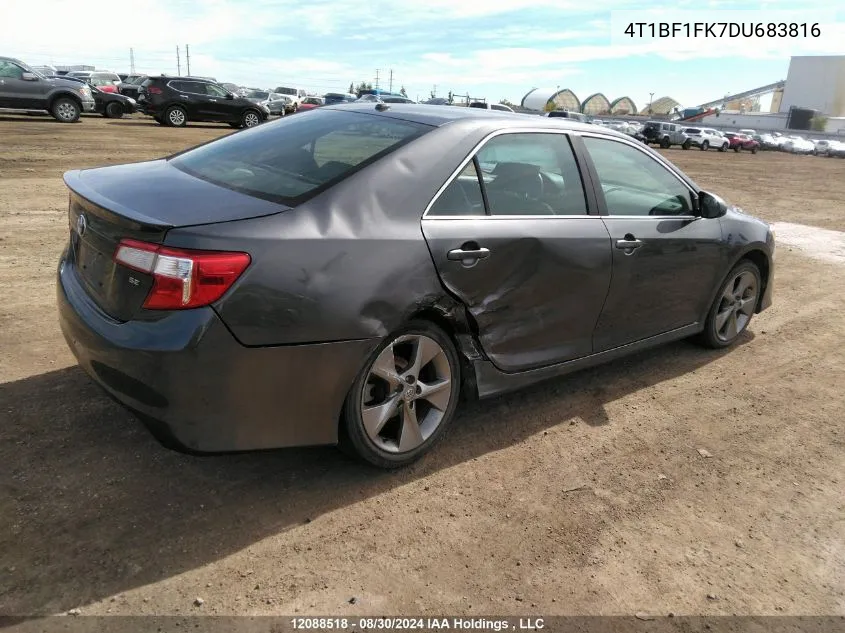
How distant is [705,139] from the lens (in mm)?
47094

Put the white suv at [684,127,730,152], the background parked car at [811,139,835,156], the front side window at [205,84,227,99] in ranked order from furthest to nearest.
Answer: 1. the background parked car at [811,139,835,156]
2. the white suv at [684,127,730,152]
3. the front side window at [205,84,227,99]

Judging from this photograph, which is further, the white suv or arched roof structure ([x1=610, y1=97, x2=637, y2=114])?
arched roof structure ([x1=610, y1=97, x2=637, y2=114])

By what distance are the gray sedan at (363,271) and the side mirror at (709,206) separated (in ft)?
0.82

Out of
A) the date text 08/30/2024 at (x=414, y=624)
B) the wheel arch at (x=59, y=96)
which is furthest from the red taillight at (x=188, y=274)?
the wheel arch at (x=59, y=96)

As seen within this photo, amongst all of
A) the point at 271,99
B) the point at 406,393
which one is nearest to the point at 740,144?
the point at 271,99

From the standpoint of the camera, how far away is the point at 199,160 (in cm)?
333

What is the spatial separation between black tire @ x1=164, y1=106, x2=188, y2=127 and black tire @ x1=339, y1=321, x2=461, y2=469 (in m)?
23.3

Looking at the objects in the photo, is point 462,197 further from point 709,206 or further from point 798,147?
point 798,147

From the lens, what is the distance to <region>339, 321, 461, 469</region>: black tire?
277 cm

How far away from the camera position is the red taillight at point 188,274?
7.68 feet

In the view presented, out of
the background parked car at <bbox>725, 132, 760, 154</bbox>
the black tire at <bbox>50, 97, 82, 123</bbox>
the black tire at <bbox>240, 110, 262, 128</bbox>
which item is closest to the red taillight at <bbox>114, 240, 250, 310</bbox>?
the black tire at <bbox>50, 97, 82, 123</bbox>

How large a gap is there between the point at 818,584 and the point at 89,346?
3027 mm

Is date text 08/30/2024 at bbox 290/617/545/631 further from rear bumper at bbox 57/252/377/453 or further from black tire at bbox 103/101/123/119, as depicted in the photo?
black tire at bbox 103/101/123/119

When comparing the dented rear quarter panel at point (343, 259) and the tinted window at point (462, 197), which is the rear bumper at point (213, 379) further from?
the tinted window at point (462, 197)
